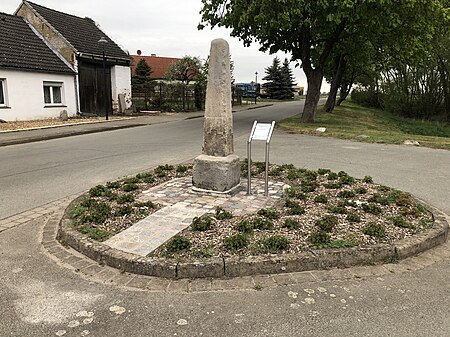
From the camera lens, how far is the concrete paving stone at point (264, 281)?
12.0ft

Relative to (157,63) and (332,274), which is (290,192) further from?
(157,63)

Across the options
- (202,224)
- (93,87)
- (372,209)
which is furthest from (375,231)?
(93,87)

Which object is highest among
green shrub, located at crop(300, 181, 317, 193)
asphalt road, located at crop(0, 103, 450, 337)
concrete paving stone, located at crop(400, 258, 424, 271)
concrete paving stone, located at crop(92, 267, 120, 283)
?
Answer: green shrub, located at crop(300, 181, 317, 193)

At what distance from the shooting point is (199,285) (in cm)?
367

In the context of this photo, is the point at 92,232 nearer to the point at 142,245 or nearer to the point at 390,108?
the point at 142,245

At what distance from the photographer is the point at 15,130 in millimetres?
16062

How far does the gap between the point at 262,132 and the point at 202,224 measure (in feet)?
6.84

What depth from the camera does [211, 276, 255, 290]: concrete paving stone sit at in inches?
143

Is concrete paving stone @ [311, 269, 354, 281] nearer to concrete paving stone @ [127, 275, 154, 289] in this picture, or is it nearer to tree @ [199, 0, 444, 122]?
concrete paving stone @ [127, 275, 154, 289]

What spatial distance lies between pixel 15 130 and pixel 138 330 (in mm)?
15563

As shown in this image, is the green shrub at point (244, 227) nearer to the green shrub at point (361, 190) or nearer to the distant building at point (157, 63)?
the green shrub at point (361, 190)

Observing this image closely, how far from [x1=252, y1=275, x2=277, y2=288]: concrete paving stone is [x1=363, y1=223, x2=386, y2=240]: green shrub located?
145 cm

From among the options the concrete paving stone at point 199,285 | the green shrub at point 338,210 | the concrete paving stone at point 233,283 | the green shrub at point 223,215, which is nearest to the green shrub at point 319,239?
the concrete paving stone at point 233,283

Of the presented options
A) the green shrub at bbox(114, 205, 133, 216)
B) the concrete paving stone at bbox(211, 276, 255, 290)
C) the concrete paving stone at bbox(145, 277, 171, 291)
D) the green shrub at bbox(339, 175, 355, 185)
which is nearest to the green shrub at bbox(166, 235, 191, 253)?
the concrete paving stone at bbox(145, 277, 171, 291)
